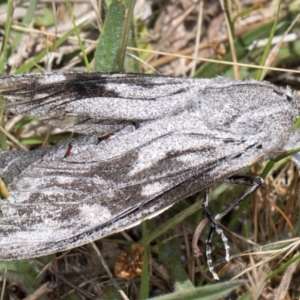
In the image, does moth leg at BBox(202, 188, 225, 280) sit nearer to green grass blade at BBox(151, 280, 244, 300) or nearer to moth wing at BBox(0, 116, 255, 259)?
moth wing at BBox(0, 116, 255, 259)

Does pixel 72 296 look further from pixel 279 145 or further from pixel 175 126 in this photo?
pixel 279 145

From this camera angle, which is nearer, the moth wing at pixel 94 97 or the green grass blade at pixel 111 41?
the moth wing at pixel 94 97

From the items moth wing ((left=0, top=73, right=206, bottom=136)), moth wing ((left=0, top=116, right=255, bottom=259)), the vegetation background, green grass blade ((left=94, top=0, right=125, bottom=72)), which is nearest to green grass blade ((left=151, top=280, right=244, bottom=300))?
the vegetation background

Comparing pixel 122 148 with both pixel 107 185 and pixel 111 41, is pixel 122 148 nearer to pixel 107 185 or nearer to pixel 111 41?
pixel 107 185

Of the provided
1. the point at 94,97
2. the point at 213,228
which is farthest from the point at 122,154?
the point at 213,228

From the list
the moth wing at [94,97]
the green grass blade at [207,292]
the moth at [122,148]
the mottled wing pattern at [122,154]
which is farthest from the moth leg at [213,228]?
the green grass blade at [207,292]

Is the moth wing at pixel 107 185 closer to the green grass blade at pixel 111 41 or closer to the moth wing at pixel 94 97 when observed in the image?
the moth wing at pixel 94 97

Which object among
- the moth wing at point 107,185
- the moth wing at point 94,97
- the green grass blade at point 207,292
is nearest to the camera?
the green grass blade at point 207,292
